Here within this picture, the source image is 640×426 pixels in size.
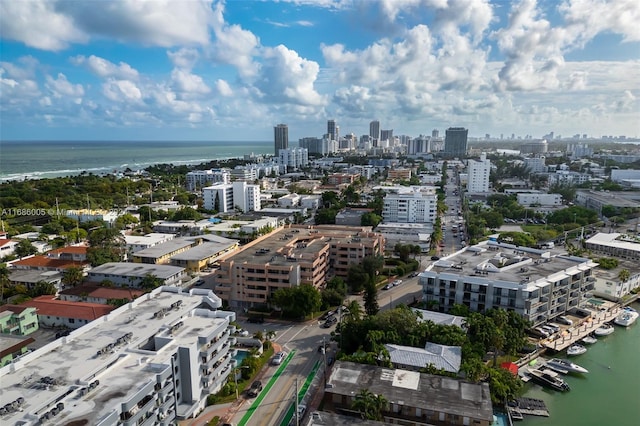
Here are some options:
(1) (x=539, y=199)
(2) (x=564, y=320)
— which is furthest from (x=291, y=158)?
(2) (x=564, y=320)

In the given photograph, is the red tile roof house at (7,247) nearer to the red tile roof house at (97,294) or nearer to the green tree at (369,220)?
the red tile roof house at (97,294)

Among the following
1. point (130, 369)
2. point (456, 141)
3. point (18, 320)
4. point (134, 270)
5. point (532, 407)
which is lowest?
point (532, 407)

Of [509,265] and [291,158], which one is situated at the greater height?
[291,158]

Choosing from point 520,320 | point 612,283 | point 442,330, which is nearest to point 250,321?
point 442,330

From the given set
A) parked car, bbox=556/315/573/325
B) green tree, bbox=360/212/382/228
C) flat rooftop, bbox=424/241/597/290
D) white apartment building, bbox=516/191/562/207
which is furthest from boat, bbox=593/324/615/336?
white apartment building, bbox=516/191/562/207

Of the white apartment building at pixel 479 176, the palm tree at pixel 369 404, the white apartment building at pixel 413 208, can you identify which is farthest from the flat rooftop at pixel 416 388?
the white apartment building at pixel 479 176

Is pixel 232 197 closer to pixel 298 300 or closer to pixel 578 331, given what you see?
pixel 298 300

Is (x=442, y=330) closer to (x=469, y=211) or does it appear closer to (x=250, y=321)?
(x=250, y=321)
